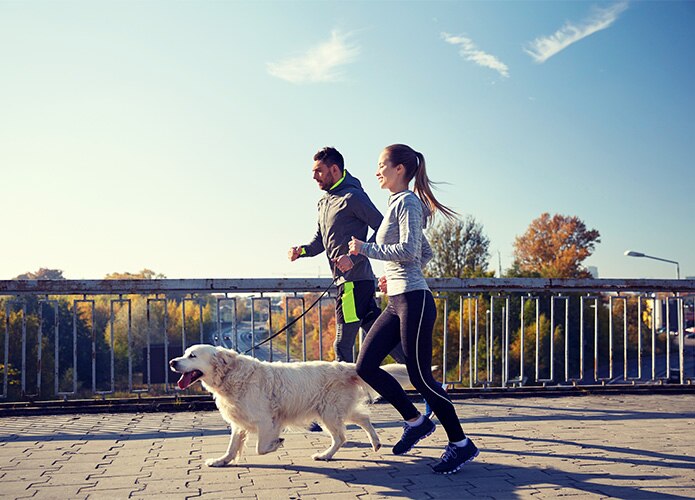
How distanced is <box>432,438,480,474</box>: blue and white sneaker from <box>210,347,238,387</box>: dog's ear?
1542 millimetres

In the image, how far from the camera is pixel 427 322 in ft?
14.3

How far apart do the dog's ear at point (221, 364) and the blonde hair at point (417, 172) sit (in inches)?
67.6

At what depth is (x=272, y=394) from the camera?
4754 millimetres

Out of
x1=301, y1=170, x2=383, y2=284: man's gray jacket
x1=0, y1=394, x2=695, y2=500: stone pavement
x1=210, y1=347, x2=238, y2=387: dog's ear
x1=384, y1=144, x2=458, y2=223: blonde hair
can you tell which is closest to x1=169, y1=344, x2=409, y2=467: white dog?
x1=210, y1=347, x2=238, y2=387: dog's ear

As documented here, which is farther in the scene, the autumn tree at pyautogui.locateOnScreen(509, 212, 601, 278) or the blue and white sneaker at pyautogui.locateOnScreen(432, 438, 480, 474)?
the autumn tree at pyautogui.locateOnScreen(509, 212, 601, 278)

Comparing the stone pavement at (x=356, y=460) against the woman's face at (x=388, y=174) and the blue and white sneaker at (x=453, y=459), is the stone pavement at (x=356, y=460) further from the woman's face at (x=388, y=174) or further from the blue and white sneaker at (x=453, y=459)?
the woman's face at (x=388, y=174)

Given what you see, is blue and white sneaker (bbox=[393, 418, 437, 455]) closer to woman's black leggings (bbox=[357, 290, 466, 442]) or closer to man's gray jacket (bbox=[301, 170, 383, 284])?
woman's black leggings (bbox=[357, 290, 466, 442])

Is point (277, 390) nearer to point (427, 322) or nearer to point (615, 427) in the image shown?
point (427, 322)

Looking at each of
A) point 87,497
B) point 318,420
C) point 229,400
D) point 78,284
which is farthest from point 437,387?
point 78,284

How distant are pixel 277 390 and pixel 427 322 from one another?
1.19 m

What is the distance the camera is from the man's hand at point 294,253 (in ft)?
19.0

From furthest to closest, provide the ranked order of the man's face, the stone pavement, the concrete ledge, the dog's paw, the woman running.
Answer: the concrete ledge
the man's face
the dog's paw
the woman running
the stone pavement

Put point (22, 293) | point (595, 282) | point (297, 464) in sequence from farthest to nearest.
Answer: point (595, 282) < point (22, 293) < point (297, 464)

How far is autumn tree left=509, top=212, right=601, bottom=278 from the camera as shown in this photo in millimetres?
72312
